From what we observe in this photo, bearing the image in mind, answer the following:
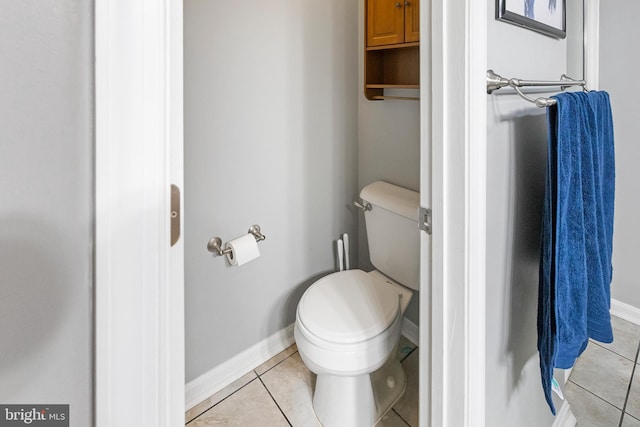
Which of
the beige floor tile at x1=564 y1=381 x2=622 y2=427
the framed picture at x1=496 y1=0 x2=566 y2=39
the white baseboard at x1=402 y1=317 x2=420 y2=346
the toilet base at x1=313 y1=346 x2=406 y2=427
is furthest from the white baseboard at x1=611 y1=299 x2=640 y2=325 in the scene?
the framed picture at x1=496 y1=0 x2=566 y2=39

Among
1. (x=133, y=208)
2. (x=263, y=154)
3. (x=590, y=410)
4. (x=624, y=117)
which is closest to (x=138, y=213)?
(x=133, y=208)

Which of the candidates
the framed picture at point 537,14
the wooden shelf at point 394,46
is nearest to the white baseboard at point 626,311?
the framed picture at point 537,14

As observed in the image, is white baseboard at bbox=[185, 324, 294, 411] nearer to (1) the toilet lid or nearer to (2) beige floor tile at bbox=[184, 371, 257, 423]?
(2) beige floor tile at bbox=[184, 371, 257, 423]

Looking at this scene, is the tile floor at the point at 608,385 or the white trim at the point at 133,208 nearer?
the white trim at the point at 133,208

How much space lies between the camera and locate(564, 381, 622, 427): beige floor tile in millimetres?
1374

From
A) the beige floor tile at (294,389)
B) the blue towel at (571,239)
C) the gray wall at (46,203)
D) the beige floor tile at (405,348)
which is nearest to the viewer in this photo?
the gray wall at (46,203)

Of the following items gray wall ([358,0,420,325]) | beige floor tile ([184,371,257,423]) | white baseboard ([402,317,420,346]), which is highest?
gray wall ([358,0,420,325])

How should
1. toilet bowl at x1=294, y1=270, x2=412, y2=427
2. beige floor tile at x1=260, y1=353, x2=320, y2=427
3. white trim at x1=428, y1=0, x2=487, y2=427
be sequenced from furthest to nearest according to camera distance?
beige floor tile at x1=260, y1=353, x2=320, y2=427
toilet bowl at x1=294, y1=270, x2=412, y2=427
white trim at x1=428, y1=0, x2=487, y2=427

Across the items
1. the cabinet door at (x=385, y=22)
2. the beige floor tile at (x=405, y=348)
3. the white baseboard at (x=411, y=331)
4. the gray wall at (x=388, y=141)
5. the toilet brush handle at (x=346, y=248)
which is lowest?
the beige floor tile at (x=405, y=348)

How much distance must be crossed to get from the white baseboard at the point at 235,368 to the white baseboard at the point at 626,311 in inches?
72.1

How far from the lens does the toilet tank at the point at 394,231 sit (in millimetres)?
1567

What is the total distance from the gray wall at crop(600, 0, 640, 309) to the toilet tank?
1156mm

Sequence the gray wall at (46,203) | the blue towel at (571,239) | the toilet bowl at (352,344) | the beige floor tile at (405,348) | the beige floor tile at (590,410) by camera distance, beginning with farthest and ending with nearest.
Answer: the beige floor tile at (405,348) < the beige floor tile at (590,410) < the toilet bowl at (352,344) < the blue towel at (571,239) < the gray wall at (46,203)

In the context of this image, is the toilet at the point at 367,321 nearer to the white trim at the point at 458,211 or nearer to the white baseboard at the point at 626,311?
the white trim at the point at 458,211
